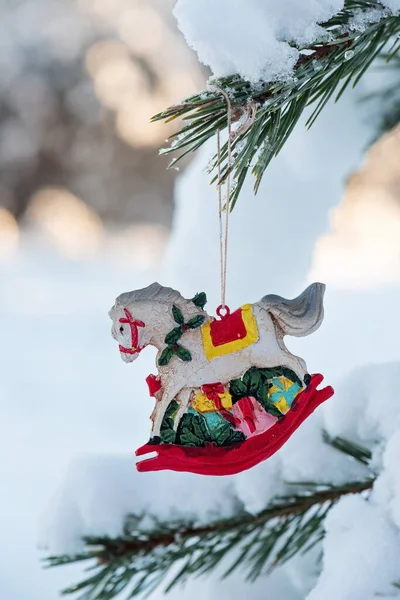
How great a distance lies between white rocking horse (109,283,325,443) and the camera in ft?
1.99

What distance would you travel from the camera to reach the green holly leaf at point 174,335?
61 centimetres

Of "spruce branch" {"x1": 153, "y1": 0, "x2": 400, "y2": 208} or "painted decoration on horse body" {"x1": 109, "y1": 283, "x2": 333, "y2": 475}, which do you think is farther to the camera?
"painted decoration on horse body" {"x1": 109, "y1": 283, "x2": 333, "y2": 475}

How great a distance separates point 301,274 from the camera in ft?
3.41

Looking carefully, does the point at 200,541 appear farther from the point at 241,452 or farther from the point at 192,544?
the point at 241,452

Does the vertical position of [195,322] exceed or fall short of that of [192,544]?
it exceeds it

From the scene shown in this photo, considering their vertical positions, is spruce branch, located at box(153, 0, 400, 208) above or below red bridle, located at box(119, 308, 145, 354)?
above

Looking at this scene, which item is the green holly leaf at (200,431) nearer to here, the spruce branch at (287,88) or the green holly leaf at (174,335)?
the green holly leaf at (174,335)

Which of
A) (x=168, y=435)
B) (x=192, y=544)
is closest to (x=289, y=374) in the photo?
(x=168, y=435)

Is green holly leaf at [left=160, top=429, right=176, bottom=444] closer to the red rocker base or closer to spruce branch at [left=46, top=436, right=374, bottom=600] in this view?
the red rocker base

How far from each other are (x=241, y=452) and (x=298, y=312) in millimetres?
128

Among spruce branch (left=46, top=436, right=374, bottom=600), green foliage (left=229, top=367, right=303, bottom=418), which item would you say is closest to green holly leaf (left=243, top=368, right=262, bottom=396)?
green foliage (left=229, top=367, right=303, bottom=418)

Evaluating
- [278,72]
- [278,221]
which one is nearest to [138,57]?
[278,221]

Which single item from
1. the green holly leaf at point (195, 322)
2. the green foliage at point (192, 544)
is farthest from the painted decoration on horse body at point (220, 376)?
the green foliage at point (192, 544)

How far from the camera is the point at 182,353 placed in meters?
0.61
